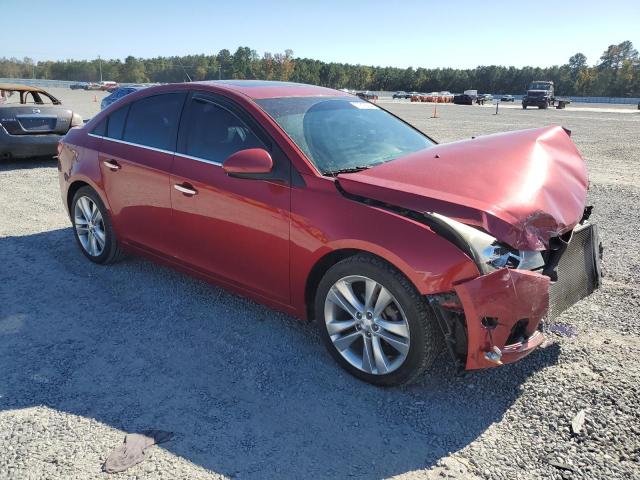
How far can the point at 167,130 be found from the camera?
427 cm

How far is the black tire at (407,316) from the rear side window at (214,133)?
1.14m

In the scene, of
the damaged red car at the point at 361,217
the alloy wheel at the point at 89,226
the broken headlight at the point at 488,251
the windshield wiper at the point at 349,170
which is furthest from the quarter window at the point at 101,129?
the broken headlight at the point at 488,251

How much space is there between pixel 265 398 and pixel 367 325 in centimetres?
74

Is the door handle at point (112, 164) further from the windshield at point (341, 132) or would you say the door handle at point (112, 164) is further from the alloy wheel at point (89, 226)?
the windshield at point (341, 132)

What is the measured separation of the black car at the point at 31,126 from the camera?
30.6 feet

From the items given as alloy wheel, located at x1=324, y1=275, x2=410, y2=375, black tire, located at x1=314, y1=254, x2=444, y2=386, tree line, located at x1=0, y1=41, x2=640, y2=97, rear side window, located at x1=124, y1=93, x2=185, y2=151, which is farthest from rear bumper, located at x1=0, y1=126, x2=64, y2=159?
tree line, located at x1=0, y1=41, x2=640, y2=97

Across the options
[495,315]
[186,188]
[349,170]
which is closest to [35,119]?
[186,188]

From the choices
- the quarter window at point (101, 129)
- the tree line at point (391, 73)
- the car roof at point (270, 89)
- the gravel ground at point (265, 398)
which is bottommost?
the gravel ground at point (265, 398)

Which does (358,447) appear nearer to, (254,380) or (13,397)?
(254,380)

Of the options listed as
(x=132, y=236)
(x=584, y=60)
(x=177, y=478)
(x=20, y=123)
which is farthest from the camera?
(x=584, y=60)

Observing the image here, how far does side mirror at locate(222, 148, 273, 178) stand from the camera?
3.31 meters

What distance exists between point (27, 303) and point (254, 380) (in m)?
2.31

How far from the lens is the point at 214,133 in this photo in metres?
3.94

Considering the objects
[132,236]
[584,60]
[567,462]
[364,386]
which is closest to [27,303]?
[132,236]
